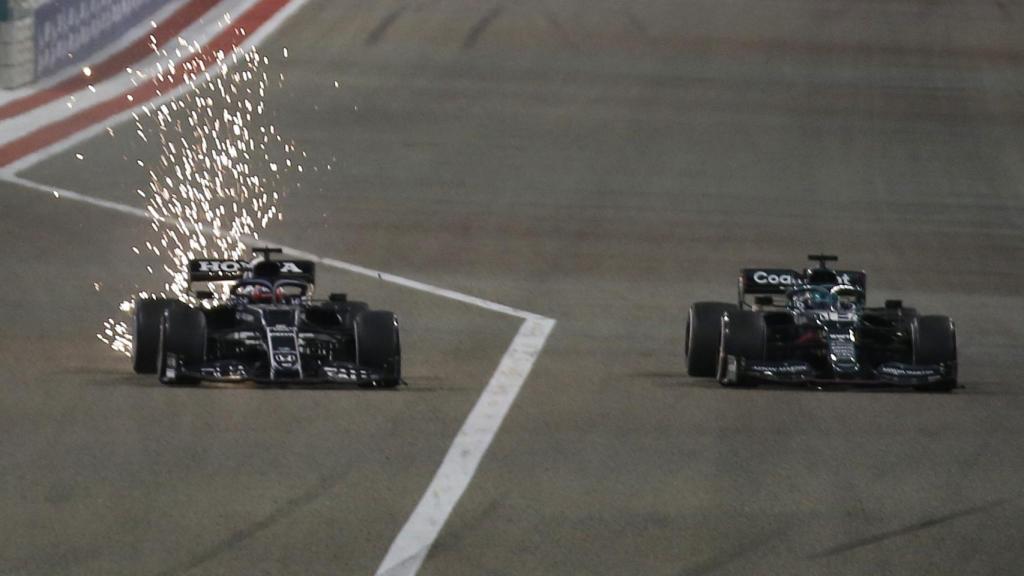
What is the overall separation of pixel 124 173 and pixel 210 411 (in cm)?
1362

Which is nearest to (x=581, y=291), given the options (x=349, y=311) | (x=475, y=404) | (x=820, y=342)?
(x=820, y=342)

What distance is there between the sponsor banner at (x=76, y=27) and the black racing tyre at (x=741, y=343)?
18.9 meters

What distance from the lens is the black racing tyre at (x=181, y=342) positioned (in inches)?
552

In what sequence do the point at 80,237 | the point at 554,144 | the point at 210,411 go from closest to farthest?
the point at 210,411, the point at 80,237, the point at 554,144

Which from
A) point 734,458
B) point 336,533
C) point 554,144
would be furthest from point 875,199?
point 336,533

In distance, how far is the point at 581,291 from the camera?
66.0ft

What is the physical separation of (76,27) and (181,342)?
20.7 meters

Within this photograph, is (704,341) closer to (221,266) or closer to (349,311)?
(349,311)

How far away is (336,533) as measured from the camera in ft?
33.8

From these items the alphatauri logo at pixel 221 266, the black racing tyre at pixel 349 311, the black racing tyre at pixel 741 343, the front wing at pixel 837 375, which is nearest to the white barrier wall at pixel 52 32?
the alphatauri logo at pixel 221 266

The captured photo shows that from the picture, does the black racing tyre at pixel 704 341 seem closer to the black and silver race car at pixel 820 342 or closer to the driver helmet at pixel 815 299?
the black and silver race car at pixel 820 342

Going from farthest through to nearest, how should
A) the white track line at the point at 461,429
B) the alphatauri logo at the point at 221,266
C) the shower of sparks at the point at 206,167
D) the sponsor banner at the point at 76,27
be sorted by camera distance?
the sponsor banner at the point at 76,27
the shower of sparks at the point at 206,167
the alphatauri logo at the point at 221,266
the white track line at the point at 461,429

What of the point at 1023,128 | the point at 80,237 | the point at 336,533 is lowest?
the point at 336,533

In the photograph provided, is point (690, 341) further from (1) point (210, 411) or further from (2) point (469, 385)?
(1) point (210, 411)
